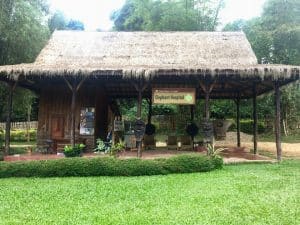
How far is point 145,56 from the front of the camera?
17.1 metres

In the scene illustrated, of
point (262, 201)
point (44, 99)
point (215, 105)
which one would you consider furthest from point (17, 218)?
point (215, 105)

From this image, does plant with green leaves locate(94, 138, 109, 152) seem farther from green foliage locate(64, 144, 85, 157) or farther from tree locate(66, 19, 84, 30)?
tree locate(66, 19, 84, 30)

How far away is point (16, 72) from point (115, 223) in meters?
8.62

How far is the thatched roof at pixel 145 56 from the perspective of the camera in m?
13.5

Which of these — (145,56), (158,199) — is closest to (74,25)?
(145,56)

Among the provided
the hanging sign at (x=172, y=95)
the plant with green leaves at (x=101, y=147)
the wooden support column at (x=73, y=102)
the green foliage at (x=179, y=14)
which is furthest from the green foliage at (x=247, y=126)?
the wooden support column at (x=73, y=102)

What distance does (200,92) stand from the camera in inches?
757

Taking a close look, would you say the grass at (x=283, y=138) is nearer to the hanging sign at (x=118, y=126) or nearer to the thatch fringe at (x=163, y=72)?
the hanging sign at (x=118, y=126)

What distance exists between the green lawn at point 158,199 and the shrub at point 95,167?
476 mm

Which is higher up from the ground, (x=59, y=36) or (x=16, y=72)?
(x=59, y=36)

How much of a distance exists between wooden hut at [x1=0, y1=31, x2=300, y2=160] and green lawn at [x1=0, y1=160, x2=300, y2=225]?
363 cm

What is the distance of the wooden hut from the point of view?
13.6 meters

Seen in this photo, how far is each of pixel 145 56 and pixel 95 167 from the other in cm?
686

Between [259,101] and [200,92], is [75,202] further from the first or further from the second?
[259,101]
